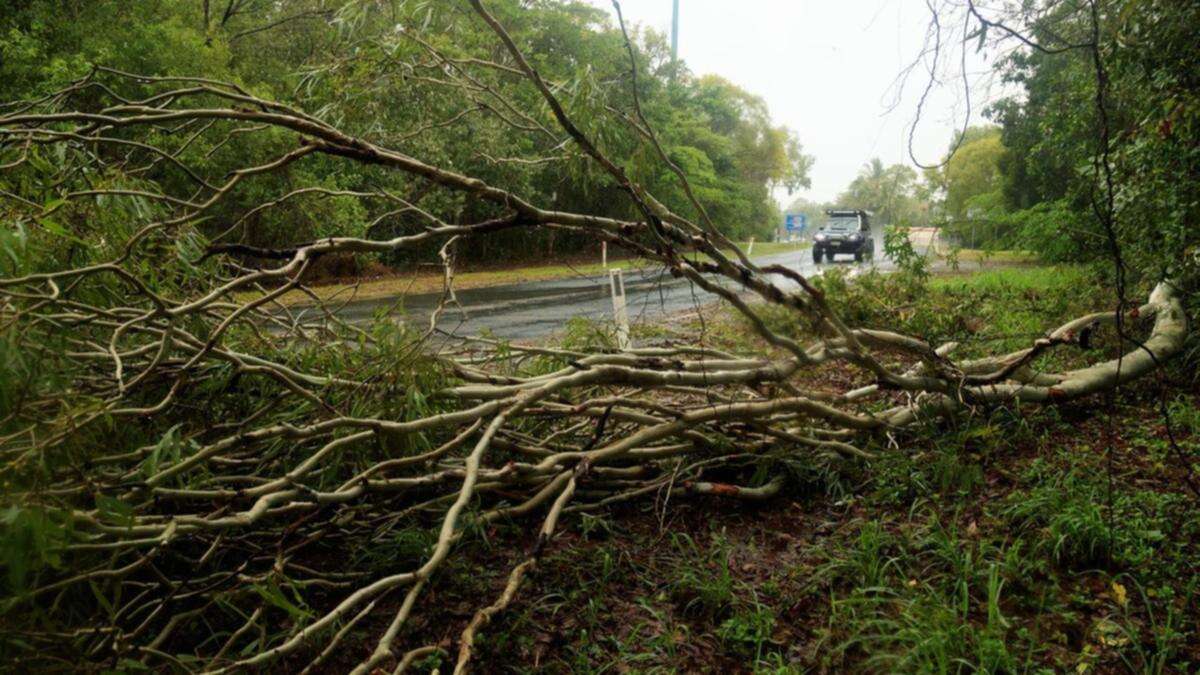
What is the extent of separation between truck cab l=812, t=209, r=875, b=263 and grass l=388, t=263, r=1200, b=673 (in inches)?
759

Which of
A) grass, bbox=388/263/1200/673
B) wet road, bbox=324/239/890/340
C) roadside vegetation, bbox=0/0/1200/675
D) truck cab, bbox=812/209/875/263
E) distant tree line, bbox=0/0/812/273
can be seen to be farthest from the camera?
truck cab, bbox=812/209/875/263

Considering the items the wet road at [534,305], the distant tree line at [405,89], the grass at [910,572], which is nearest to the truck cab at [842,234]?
the distant tree line at [405,89]

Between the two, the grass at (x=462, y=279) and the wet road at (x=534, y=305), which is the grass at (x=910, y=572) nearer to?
the wet road at (x=534, y=305)

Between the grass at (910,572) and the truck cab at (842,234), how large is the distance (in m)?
19.3

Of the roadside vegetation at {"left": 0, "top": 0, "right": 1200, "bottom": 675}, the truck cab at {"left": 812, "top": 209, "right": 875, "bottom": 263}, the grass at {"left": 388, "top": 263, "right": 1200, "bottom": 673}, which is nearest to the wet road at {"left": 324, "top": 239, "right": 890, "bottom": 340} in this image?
the roadside vegetation at {"left": 0, "top": 0, "right": 1200, "bottom": 675}

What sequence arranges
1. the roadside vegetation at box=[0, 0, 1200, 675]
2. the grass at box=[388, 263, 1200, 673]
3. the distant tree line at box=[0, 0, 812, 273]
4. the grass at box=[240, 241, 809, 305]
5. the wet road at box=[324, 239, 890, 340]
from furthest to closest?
the grass at box=[240, 241, 809, 305] → the wet road at box=[324, 239, 890, 340] → the distant tree line at box=[0, 0, 812, 273] → the grass at box=[388, 263, 1200, 673] → the roadside vegetation at box=[0, 0, 1200, 675]

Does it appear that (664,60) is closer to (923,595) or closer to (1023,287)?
(1023,287)

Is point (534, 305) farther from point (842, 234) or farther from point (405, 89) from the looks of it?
point (842, 234)

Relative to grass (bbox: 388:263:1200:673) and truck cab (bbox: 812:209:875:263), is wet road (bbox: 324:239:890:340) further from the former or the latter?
truck cab (bbox: 812:209:875:263)

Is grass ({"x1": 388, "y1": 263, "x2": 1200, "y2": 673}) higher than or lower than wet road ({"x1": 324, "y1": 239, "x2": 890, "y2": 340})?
lower

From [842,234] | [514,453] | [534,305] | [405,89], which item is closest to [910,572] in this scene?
[514,453]

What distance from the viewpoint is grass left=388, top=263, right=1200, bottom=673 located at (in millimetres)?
2260

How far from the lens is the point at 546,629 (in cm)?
252

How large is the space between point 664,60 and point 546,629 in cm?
3139
